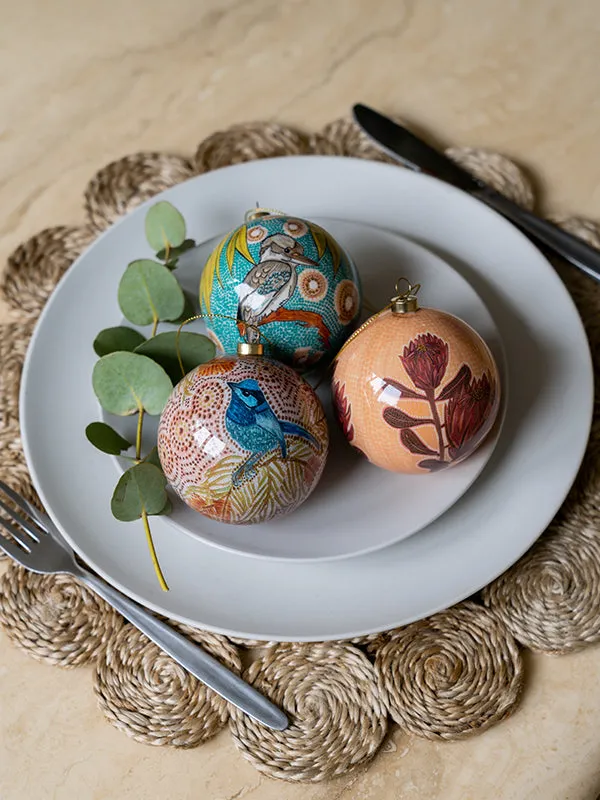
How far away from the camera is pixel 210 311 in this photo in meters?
0.68

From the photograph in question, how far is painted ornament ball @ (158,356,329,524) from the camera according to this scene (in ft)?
1.95

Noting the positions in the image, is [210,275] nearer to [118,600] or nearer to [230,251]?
[230,251]

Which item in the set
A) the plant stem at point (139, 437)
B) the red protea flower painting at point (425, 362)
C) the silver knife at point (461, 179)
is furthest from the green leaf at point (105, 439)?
the silver knife at point (461, 179)

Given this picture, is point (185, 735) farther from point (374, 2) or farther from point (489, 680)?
point (374, 2)

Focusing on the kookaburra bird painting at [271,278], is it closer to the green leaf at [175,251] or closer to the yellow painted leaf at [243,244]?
the yellow painted leaf at [243,244]

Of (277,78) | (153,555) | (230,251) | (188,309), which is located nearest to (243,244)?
(230,251)

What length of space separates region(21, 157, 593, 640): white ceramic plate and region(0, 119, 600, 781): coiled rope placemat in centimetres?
4

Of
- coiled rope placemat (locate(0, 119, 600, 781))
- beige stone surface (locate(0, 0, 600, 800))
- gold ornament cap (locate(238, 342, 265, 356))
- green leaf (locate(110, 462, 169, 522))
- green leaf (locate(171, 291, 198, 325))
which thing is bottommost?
coiled rope placemat (locate(0, 119, 600, 781))

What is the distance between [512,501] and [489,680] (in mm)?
135

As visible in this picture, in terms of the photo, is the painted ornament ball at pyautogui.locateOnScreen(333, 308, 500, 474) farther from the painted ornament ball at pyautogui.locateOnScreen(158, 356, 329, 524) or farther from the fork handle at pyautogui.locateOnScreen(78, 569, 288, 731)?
the fork handle at pyautogui.locateOnScreen(78, 569, 288, 731)

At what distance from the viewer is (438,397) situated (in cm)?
60

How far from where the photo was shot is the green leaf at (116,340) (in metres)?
0.73

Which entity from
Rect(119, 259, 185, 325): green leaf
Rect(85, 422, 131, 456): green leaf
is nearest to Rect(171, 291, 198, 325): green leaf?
Rect(119, 259, 185, 325): green leaf

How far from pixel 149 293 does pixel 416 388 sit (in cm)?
25
